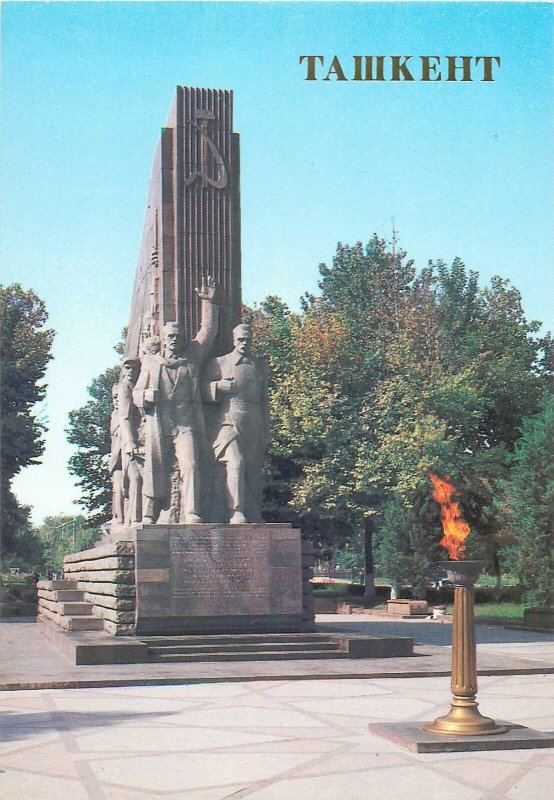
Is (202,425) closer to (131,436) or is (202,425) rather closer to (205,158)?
(131,436)

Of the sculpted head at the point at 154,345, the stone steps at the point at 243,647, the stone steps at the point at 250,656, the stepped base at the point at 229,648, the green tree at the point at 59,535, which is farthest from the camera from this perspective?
the green tree at the point at 59,535

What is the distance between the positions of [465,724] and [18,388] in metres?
31.9

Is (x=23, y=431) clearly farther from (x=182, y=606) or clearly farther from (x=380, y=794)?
(x=380, y=794)

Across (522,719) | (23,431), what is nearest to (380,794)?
(522,719)

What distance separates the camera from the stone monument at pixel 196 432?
16969 millimetres

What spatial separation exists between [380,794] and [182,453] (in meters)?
11.7

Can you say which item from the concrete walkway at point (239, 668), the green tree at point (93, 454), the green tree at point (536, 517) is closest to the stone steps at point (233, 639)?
the concrete walkway at point (239, 668)

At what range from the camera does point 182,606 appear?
16875 millimetres

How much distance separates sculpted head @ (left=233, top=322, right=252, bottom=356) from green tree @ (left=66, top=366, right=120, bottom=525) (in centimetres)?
2754

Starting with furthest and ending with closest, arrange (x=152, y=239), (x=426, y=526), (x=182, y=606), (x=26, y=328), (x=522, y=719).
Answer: (x=26, y=328) < (x=426, y=526) < (x=152, y=239) < (x=182, y=606) < (x=522, y=719)

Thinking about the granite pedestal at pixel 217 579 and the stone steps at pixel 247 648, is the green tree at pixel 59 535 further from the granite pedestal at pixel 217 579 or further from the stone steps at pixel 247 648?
the stone steps at pixel 247 648

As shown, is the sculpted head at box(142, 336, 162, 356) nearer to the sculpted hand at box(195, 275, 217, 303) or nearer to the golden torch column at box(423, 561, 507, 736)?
the sculpted hand at box(195, 275, 217, 303)

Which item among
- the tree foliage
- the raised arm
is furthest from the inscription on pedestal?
the tree foliage

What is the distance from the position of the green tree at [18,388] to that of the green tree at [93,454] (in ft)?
16.9
